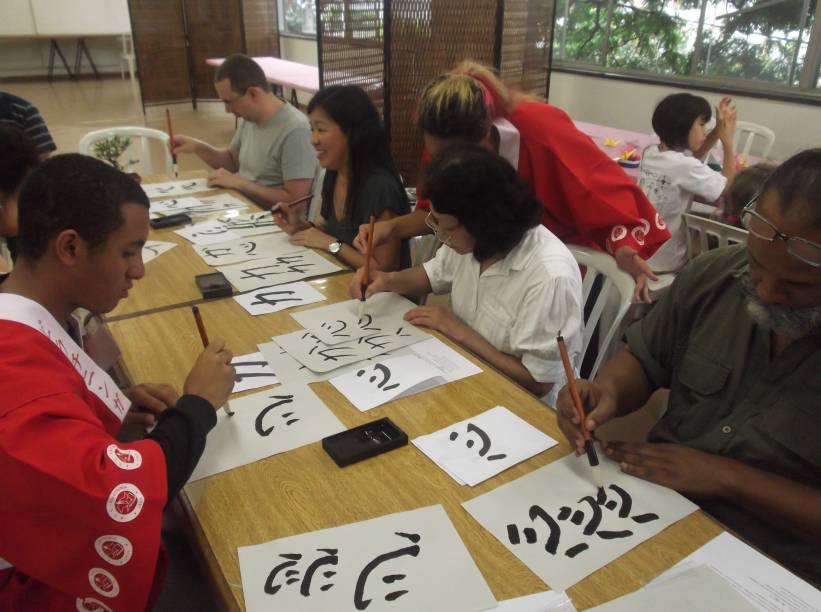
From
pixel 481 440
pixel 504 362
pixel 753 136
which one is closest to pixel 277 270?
pixel 504 362

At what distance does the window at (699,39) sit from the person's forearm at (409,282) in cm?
345

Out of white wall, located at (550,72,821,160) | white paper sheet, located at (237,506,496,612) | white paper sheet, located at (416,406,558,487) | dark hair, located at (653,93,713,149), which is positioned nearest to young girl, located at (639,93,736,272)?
dark hair, located at (653,93,713,149)

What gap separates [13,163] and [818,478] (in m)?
2.13

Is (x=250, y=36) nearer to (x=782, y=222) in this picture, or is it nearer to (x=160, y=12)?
(x=160, y=12)

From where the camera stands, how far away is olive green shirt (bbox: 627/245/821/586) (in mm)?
1082

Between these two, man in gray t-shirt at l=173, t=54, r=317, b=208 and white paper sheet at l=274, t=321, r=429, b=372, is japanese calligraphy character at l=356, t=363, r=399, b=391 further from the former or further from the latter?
man in gray t-shirt at l=173, t=54, r=317, b=208

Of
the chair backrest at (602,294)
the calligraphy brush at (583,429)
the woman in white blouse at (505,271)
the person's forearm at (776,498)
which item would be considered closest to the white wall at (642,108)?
the chair backrest at (602,294)

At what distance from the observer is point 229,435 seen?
119 centimetres

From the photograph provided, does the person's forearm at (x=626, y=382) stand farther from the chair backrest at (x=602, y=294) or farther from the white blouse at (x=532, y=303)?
the chair backrest at (x=602, y=294)

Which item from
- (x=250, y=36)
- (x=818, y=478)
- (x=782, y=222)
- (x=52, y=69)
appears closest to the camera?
(x=782, y=222)

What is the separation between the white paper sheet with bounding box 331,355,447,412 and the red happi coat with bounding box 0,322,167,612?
18.2 inches

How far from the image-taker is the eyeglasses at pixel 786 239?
3.08ft

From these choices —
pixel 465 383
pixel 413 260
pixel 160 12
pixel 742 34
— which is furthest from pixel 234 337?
pixel 160 12

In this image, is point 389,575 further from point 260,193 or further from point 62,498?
point 260,193
